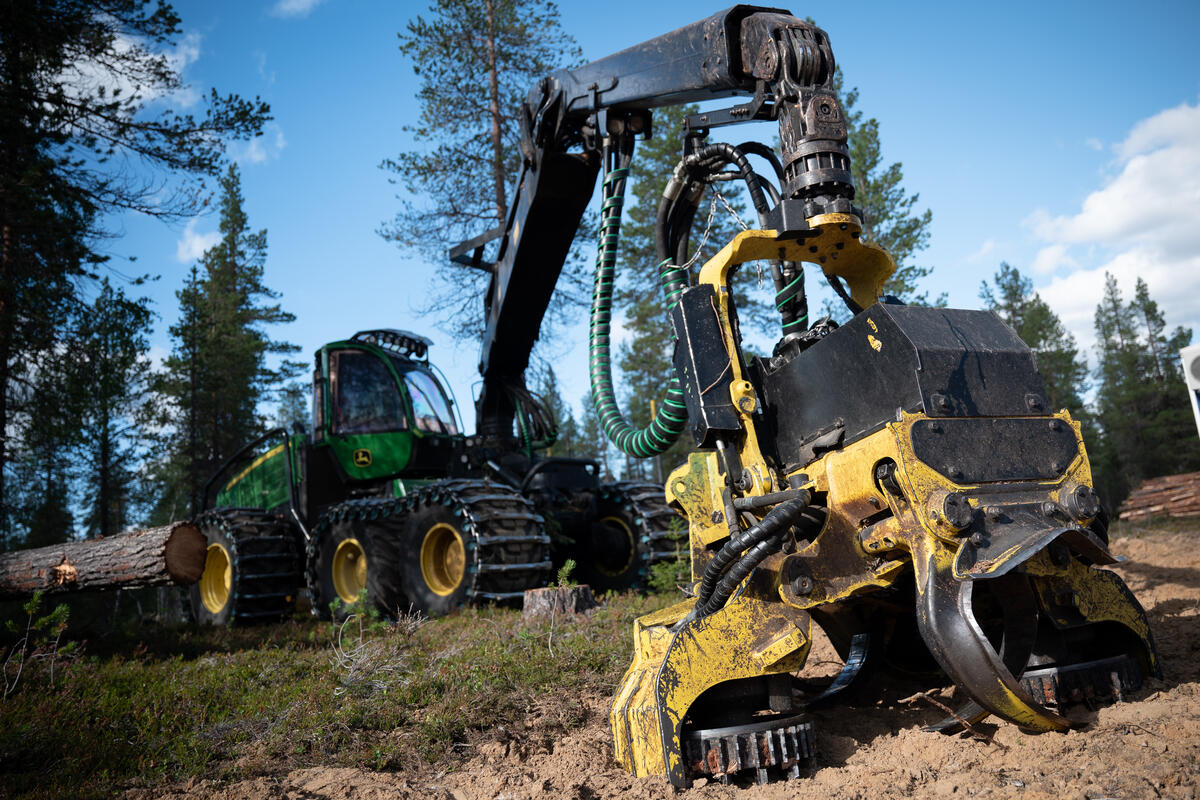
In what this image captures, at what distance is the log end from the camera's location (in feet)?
21.4

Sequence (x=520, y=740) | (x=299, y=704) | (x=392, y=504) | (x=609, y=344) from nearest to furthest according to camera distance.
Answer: (x=520, y=740), (x=299, y=704), (x=609, y=344), (x=392, y=504)

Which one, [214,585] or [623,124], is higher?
[623,124]

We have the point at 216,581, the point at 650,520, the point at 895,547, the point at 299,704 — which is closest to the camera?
the point at 895,547

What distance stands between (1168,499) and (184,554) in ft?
53.6

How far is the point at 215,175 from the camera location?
38.0ft

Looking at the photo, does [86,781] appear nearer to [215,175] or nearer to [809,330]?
[809,330]

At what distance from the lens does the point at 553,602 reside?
654 centimetres

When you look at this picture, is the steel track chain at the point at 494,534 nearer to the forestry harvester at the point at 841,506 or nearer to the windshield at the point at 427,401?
the windshield at the point at 427,401

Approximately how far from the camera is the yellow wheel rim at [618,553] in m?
8.81

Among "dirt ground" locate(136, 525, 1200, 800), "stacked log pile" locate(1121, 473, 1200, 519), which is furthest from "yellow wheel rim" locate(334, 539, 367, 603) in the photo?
"stacked log pile" locate(1121, 473, 1200, 519)

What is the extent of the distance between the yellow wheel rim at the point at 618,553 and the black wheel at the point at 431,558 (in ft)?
6.30

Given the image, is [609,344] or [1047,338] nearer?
[609,344]

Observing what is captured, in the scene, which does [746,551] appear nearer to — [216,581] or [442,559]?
[442,559]

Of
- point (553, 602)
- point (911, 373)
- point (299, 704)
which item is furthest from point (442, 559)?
point (911, 373)
